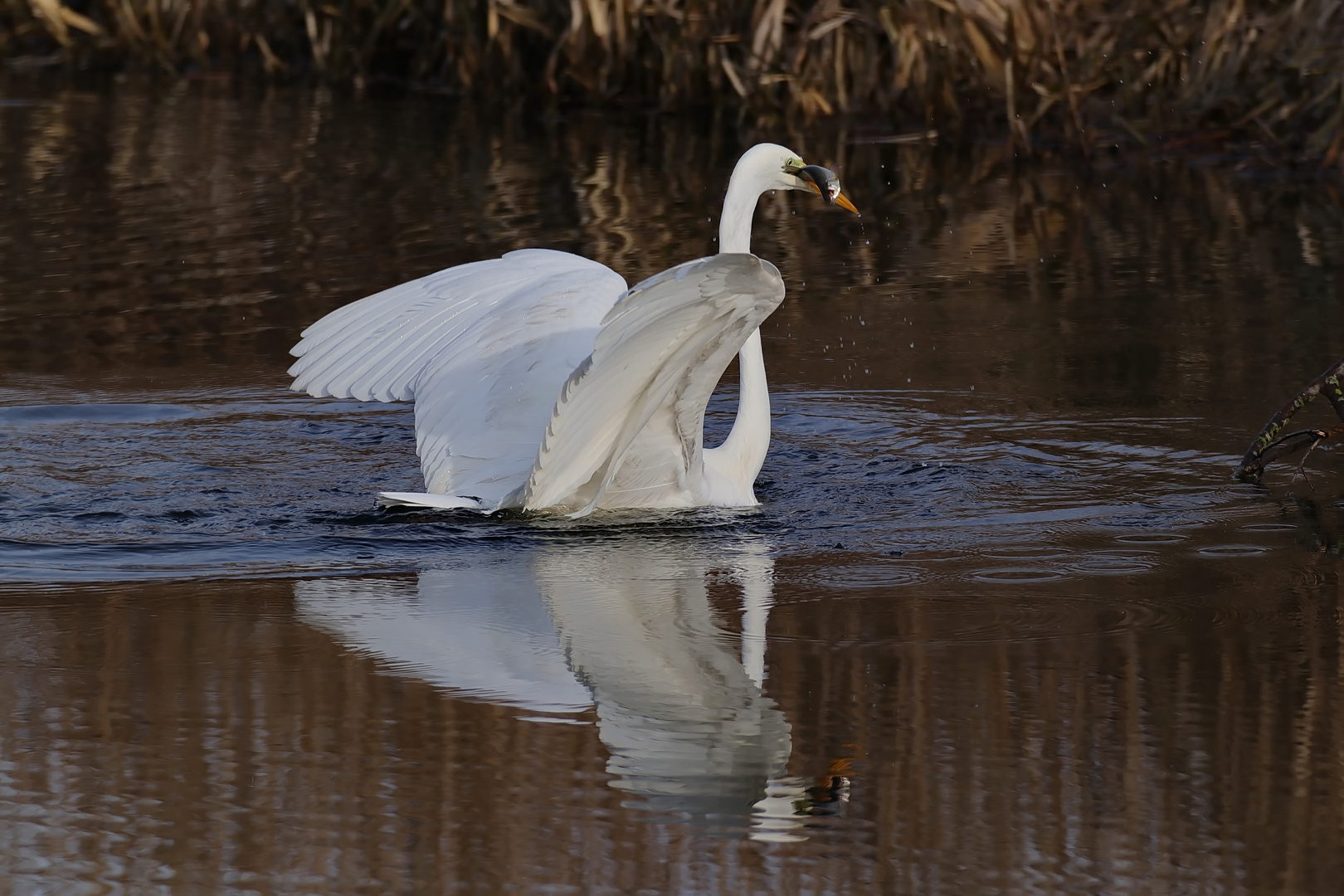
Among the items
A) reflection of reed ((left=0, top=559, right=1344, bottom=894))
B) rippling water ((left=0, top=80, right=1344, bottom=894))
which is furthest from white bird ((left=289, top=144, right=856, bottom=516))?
reflection of reed ((left=0, top=559, right=1344, bottom=894))

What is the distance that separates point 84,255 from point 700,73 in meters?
5.98

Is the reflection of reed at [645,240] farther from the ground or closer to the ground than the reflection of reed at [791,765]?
farther from the ground

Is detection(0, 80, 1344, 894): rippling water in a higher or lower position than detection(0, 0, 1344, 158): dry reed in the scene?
lower

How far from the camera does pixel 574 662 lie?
4.68 m

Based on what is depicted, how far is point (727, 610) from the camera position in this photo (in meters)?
5.11

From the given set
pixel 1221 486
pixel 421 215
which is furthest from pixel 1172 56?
pixel 1221 486

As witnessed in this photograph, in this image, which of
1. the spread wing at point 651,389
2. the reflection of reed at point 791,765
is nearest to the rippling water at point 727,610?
the reflection of reed at point 791,765

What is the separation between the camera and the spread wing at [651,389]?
15.8ft

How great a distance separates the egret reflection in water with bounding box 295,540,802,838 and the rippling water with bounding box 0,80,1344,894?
13 mm

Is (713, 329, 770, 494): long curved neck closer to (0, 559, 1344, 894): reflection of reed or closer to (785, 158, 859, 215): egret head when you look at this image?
(785, 158, 859, 215): egret head

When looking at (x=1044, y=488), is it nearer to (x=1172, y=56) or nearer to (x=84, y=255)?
(x=84, y=255)

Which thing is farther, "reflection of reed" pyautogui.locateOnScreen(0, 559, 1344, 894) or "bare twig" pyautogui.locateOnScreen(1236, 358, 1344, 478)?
"bare twig" pyautogui.locateOnScreen(1236, 358, 1344, 478)

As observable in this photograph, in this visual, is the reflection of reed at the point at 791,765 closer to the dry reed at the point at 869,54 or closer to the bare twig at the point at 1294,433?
the bare twig at the point at 1294,433

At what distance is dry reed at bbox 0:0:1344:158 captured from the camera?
12672 millimetres
